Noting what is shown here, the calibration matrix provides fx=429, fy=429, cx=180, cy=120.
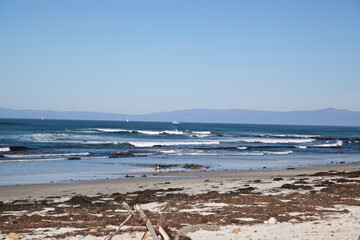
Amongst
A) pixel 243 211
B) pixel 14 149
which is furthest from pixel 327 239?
pixel 14 149

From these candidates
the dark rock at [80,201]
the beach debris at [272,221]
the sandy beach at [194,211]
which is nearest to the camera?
the sandy beach at [194,211]

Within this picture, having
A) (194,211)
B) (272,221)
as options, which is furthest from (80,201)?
(272,221)

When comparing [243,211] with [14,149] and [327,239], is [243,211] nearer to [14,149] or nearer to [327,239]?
[327,239]

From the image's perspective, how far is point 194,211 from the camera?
911 cm

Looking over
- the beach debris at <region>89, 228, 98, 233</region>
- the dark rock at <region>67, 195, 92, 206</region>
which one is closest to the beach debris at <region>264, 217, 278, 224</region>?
the beach debris at <region>89, 228, 98, 233</region>

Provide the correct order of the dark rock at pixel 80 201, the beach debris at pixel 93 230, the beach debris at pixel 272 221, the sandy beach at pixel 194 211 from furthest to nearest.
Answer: the dark rock at pixel 80 201, the beach debris at pixel 272 221, the beach debris at pixel 93 230, the sandy beach at pixel 194 211

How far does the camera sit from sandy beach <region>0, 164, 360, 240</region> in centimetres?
721

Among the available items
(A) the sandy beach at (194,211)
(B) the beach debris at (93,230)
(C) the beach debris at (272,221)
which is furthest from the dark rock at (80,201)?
(C) the beach debris at (272,221)

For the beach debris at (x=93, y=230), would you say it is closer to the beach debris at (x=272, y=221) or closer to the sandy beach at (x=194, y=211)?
the sandy beach at (x=194, y=211)

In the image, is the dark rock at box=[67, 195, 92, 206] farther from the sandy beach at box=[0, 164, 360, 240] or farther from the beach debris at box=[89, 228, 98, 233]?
the beach debris at box=[89, 228, 98, 233]

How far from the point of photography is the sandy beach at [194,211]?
7.21 meters

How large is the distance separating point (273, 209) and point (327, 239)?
2.55m

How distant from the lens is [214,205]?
9836 millimetres

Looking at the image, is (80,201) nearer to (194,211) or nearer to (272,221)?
(194,211)
